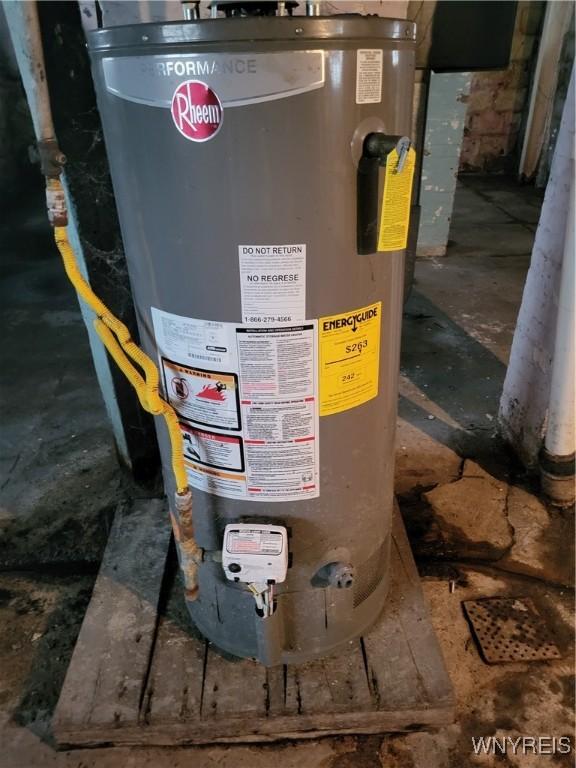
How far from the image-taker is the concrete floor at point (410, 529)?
117 cm

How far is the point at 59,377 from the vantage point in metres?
2.57

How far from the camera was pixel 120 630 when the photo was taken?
1.27 m

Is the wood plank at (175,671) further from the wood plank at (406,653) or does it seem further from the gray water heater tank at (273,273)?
the wood plank at (406,653)

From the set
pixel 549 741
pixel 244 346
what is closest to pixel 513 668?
pixel 549 741

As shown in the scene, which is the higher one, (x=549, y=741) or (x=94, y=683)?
(x=94, y=683)

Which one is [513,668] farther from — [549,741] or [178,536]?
[178,536]

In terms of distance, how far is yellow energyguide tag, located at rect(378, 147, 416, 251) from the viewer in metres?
0.83

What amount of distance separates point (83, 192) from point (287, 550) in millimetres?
913

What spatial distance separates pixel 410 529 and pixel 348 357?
0.92 meters

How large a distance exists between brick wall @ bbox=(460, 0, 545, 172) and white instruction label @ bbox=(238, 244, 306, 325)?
684cm

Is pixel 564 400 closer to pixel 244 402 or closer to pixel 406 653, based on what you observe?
pixel 406 653

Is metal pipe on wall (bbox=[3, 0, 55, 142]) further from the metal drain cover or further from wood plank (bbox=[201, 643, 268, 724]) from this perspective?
the metal drain cover

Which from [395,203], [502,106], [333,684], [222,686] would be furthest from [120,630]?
[502,106]

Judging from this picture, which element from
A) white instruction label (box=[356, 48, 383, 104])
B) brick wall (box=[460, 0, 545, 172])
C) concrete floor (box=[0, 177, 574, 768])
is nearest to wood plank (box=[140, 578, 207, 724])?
concrete floor (box=[0, 177, 574, 768])
